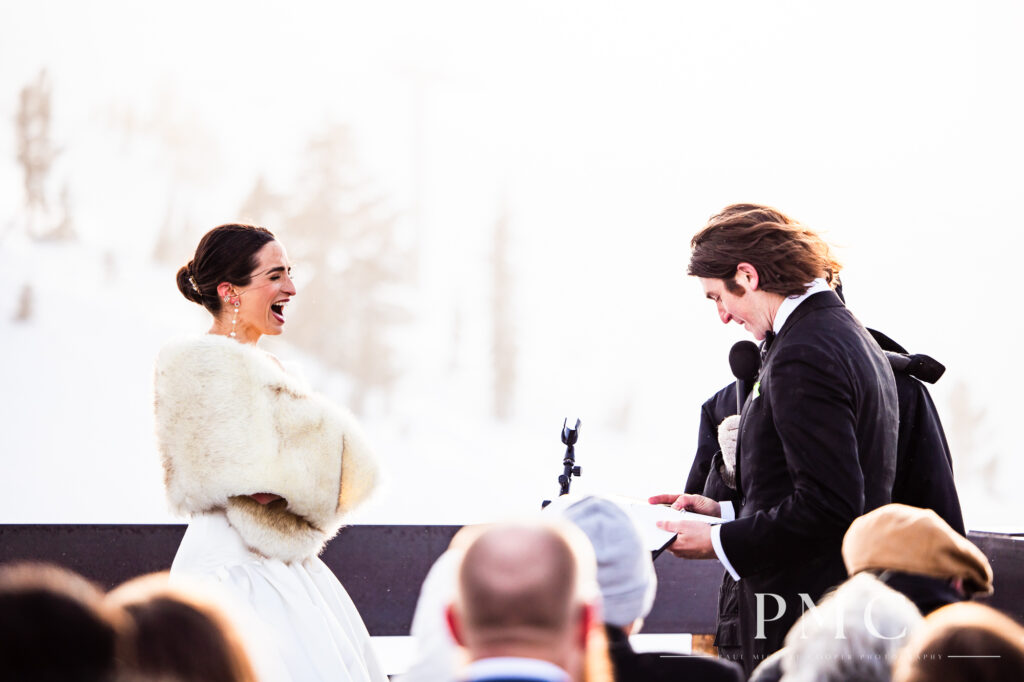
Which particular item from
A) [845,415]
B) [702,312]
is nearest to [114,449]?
[702,312]

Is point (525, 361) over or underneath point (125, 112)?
underneath

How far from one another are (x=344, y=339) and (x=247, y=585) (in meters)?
10.4

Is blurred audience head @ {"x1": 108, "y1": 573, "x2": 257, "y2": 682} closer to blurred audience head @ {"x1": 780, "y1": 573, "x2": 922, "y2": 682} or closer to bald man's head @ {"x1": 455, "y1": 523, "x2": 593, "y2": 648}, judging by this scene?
bald man's head @ {"x1": 455, "y1": 523, "x2": 593, "y2": 648}

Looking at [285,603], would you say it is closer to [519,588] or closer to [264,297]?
[264,297]

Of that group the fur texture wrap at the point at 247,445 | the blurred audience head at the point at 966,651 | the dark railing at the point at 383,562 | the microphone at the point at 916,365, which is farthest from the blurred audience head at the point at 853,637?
the dark railing at the point at 383,562

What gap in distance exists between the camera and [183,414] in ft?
9.62

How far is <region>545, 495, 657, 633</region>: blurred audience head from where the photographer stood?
169 centimetres

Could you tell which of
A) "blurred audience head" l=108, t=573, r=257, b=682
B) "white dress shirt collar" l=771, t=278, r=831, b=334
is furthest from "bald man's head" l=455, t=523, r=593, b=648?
"white dress shirt collar" l=771, t=278, r=831, b=334

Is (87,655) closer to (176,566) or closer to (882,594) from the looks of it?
(882,594)

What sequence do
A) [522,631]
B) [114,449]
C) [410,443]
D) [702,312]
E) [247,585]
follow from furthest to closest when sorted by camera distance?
[702,312] → [410,443] → [114,449] → [247,585] → [522,631]

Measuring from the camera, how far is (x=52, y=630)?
118 centimetres

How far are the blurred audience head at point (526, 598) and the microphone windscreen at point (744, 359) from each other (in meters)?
2.03

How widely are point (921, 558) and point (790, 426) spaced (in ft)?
1.98

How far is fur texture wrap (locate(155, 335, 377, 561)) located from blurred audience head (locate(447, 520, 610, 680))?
6.10ft
